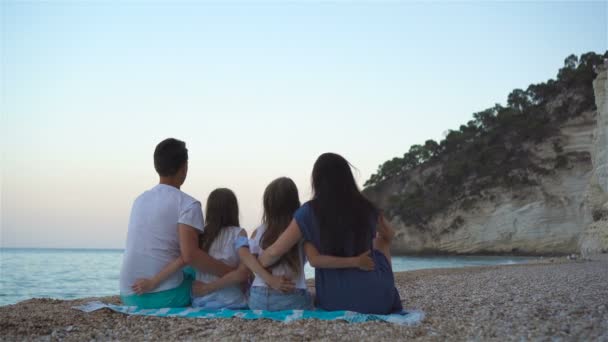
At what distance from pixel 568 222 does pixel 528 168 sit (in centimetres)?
549

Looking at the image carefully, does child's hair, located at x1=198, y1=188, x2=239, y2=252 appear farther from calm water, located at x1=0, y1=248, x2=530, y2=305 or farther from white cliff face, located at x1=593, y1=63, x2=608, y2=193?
white cliff face, located at x1=593, y1=63, x2=608, y2=193

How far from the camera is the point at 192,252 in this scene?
4.07 m

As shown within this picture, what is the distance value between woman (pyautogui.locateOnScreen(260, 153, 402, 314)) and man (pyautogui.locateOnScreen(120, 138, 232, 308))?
62 cm

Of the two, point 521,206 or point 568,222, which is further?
point 521,206

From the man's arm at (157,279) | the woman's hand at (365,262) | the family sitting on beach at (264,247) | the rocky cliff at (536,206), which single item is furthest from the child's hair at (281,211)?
the rocky cliff at (536,206)

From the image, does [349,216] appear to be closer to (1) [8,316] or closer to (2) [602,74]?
(1) [8,316]

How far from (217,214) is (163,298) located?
2.79 feet

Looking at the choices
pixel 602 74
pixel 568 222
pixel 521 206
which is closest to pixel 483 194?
pixel 521 206

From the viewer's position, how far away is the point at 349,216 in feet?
13.3

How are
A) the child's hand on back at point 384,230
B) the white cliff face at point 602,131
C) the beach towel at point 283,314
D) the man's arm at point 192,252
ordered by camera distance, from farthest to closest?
the white cliff face at point 602,131 < the child's hand on back at point 384,230 < the man's arm at point 192,252 < the beach towel at point 283,314

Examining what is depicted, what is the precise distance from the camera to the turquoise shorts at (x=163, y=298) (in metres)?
4.36

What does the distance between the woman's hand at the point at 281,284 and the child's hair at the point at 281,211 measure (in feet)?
0.37

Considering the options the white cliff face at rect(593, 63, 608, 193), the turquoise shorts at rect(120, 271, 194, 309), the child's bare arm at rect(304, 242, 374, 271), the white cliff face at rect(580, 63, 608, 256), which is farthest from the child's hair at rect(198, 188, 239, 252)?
the white cliff face at rect(593, 63, 608, 193)

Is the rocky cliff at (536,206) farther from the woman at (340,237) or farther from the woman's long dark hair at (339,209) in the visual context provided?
the woman's long dark hair at (339,209)
